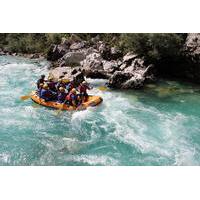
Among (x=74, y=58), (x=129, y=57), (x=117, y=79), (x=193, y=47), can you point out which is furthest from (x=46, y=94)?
(x=193, y=47)

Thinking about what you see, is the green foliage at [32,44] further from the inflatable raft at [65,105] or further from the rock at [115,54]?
the inflatable raft at [65,105]

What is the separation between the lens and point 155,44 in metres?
13.2

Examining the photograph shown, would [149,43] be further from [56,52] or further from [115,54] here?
[56,52]

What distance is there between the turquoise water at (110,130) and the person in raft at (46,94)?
350 mm

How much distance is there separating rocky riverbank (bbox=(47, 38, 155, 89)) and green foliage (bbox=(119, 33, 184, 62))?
0.35 m

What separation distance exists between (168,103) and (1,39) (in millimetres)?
10669

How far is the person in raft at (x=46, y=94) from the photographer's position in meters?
10.7

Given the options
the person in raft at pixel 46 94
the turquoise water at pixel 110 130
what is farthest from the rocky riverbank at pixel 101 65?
the person in raft at pixel 46 94

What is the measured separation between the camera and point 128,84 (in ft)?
40.1

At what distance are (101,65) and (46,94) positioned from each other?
404 centimetres

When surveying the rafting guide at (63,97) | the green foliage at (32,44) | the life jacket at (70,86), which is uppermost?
the life jacket at (70,86)
